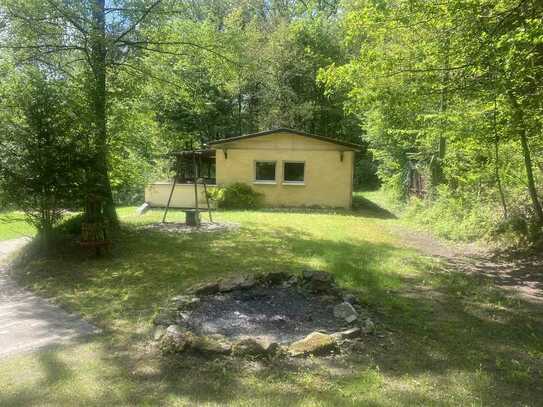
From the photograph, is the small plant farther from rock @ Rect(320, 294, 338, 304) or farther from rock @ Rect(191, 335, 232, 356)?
rock @ Rect(191, 335, 232, 356)

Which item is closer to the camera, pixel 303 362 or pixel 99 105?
pixel 303 362

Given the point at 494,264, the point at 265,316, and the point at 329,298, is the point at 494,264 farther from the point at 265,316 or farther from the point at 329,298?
the point at 265,316

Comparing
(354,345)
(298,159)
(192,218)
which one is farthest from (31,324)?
(298,159)

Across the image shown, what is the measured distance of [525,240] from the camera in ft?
29.0

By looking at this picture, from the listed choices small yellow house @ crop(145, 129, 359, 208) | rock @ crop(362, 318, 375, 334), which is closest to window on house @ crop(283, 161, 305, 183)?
small yellow house @ crop(145, 129, 359, 208)

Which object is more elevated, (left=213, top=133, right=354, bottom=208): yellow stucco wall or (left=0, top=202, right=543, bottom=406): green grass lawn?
(left=213, top=133, right=354, bottom=208): yellow stucco wall

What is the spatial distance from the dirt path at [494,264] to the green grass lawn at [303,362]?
1.31 feet

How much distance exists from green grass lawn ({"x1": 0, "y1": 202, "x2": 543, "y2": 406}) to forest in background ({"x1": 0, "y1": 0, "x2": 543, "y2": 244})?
6.74 ft

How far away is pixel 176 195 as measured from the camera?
17.5m

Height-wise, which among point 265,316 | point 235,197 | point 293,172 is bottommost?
point 265,316

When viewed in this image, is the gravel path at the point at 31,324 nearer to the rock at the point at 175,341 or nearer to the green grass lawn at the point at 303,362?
the green grass lawn at the point at 303,362

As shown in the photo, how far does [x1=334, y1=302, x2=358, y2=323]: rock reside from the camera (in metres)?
4.67

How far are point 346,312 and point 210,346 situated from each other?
1709 millimetres

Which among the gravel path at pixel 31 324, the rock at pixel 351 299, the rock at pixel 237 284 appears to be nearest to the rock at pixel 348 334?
the rock at pixel 351 299
